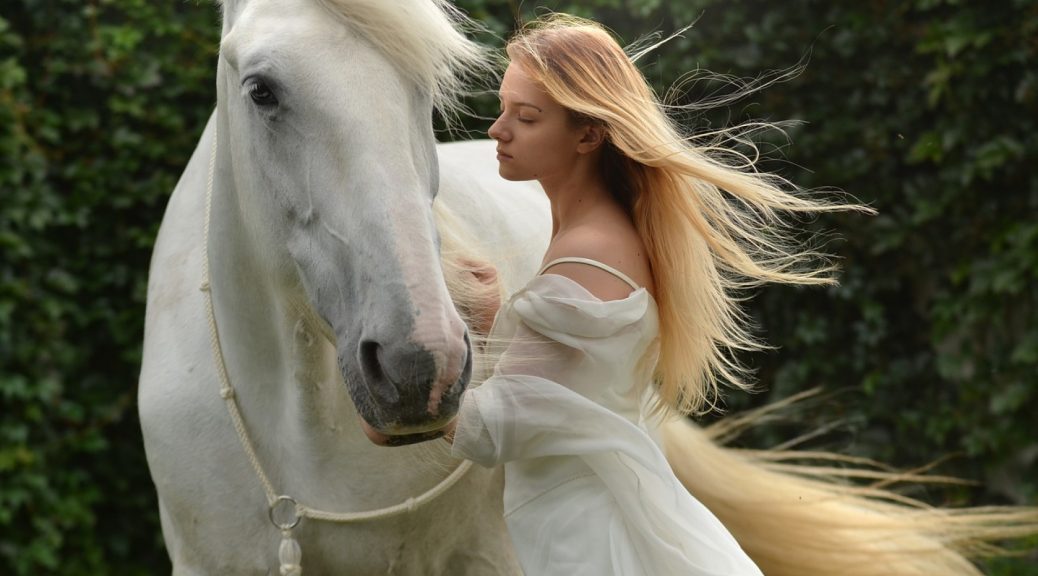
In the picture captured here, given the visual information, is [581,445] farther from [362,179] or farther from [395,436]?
[362,179]

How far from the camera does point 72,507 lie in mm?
3779

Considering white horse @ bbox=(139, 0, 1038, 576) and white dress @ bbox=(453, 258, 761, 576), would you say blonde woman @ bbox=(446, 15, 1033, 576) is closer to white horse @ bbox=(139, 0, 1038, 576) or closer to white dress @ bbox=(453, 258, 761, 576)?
white dress @ bbox=(453, 258, 761, 576)

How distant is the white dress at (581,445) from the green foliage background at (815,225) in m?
1.91

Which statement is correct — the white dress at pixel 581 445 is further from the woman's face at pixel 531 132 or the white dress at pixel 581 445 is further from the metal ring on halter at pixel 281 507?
the metal ring on halter at pixel 281 507

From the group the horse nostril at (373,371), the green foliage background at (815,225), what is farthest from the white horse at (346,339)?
the green foliage background at (815,225)

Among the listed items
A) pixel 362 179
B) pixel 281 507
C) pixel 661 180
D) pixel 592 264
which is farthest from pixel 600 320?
pixel 281 507

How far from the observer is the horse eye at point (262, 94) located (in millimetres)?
1608

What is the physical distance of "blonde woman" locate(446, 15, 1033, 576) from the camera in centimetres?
177

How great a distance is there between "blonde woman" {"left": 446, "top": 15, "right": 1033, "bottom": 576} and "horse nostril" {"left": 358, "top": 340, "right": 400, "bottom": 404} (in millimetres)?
269

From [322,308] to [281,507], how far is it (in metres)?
0.58

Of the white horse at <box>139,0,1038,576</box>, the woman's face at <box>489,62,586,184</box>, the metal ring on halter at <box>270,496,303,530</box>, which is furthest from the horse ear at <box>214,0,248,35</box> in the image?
the metal ring on halter at <box>270,496,303,530</box>

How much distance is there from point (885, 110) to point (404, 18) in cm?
284

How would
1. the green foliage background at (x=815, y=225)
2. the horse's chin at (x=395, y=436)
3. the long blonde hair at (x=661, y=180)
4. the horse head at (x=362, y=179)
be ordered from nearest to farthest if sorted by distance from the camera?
the horse head at (x=362, y=179)
the horse's chin at (x=395, y=436)
the long blonde hair at (x=661, y=180)
the green foliage background at (x=815, y=225)

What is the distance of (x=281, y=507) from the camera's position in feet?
6.71
